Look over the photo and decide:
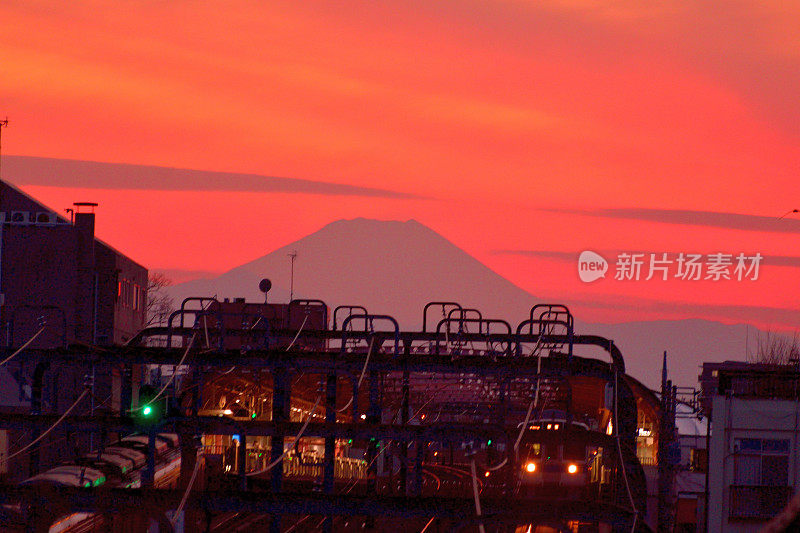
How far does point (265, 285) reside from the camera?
5103 centimetres

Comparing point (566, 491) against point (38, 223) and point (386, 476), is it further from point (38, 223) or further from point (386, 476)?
point (38, 223)

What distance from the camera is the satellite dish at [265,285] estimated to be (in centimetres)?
5035

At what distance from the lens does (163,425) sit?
1634 cm

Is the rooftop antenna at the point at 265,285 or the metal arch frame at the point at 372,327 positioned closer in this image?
the metal arch frame at the point at 372,327

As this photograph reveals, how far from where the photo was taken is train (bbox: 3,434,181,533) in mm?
15281

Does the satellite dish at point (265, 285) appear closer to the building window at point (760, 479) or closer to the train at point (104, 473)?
the building window at point (760, 479)

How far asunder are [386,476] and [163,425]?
26.2 m

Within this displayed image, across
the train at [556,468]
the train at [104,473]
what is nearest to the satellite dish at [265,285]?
the train at [556,468]

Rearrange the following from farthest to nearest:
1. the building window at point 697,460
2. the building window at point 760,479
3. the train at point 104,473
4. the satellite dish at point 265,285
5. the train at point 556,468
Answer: the building window at point 697,460
the satellite dish at point 265,285
the building window at point 760,479
the train at point 556,468
the train at point 104,473

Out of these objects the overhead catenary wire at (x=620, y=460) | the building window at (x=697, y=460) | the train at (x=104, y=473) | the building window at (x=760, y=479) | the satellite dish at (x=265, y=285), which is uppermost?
the satellite dish at (x=265, y=285)

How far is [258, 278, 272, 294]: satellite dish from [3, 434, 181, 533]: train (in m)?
26.8

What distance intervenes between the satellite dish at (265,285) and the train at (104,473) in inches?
1057

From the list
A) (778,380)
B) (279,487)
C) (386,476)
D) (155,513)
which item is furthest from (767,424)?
(155,513)

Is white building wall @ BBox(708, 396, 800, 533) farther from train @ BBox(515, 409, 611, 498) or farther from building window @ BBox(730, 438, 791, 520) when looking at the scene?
train @ BBox(515, 409, 611, 498)
